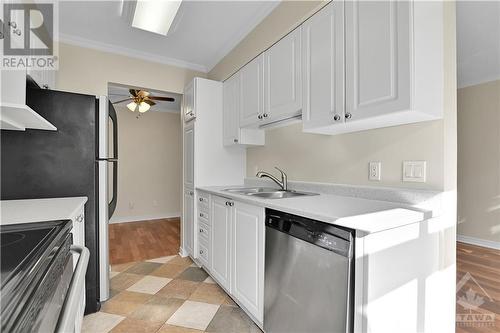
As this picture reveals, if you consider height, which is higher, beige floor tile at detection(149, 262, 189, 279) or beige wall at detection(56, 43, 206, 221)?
beige wall at detection(56, 43, 206, 221)

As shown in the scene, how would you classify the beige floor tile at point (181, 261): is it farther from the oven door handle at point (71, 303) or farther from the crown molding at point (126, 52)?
the crown molding at point (126, 52)

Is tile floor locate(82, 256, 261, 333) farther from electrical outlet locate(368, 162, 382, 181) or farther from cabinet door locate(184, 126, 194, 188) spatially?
electrical outlet locate(368, 162, 382, 181)

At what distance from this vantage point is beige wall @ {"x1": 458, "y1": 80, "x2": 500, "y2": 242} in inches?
138

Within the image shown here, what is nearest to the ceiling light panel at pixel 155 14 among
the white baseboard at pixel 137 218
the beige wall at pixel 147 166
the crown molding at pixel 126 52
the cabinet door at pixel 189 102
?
the cabinet door at pixel 189 102

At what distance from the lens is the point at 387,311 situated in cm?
105

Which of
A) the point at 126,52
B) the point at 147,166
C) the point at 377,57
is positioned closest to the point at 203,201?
the point at 377,57

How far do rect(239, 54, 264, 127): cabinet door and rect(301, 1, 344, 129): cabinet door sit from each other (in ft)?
1.82

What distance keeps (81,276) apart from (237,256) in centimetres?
123

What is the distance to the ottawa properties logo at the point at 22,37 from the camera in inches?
52.4

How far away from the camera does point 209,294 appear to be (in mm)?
2162

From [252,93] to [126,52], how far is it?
1921 millimetres

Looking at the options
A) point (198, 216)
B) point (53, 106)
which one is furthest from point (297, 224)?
point (53, 106)

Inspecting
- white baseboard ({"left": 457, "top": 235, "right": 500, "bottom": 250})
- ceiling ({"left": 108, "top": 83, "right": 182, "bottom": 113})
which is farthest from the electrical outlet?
white baseboard ({"left": 457, "top": 235, "right": 500, "bottom": 250})

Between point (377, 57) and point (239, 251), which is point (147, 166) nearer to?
point (239, 251)
